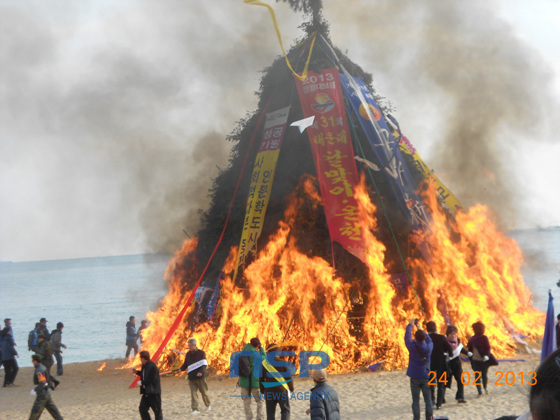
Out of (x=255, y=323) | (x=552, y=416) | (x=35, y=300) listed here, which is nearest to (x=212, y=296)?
(x=255, y=323)

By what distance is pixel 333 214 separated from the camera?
16.9 meters

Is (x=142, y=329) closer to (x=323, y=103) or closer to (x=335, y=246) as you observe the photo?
(x=335, y=246)

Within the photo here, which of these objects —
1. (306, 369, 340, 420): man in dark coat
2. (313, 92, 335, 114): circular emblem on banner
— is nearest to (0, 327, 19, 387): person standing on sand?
(313, 92, 335, 114): circular emblem on banner

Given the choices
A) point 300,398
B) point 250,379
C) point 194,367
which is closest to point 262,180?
point 300,398

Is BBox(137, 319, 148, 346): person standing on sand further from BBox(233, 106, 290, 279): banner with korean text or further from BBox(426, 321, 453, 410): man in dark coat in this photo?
BBox(426, 321, 453, 410): man in dark coat

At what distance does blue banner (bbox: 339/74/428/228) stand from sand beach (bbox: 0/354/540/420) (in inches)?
191

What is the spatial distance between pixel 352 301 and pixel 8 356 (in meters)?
11.2

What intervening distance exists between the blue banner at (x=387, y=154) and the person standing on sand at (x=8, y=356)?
12.9 metres

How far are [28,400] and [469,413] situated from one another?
11735 millimetres

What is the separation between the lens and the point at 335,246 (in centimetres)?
1734

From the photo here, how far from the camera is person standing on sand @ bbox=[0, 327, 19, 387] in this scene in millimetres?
18562

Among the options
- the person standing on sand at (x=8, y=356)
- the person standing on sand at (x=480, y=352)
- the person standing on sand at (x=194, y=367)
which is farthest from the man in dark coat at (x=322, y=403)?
the person standing on sand at (x=8, y=356)

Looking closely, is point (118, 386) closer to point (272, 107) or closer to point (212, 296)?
point (212, 296)

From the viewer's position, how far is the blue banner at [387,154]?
1794 centimetres
